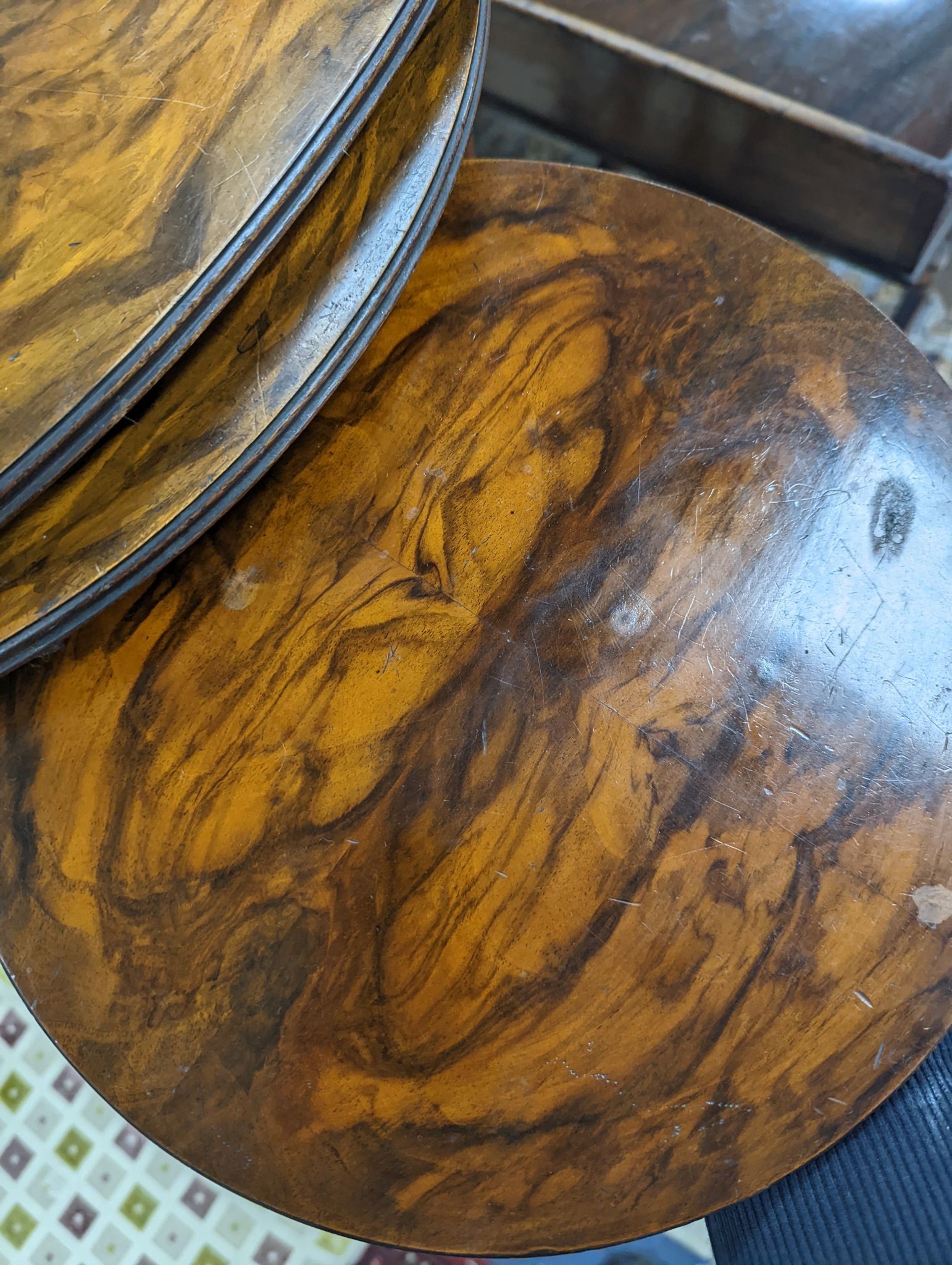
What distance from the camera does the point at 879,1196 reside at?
1.63ft

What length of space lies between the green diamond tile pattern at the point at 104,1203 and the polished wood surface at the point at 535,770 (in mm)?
403

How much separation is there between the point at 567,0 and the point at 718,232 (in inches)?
17.1

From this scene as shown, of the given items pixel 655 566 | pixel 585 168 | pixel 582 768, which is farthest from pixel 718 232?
pixel 582 768

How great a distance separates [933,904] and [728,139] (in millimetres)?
749

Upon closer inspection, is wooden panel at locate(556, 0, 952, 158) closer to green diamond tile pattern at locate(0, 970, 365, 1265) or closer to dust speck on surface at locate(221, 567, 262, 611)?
dust speck on surface at locate(221, 567, 262, 611)

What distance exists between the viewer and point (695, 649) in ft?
1.92

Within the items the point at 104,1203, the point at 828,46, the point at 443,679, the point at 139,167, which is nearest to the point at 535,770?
the point at 443,679

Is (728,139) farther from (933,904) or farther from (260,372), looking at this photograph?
(933,904)

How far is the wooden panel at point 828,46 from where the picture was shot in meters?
0.87

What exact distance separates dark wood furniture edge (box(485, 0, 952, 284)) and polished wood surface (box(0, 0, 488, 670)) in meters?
0.36

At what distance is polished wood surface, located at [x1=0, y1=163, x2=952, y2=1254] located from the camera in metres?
0.50

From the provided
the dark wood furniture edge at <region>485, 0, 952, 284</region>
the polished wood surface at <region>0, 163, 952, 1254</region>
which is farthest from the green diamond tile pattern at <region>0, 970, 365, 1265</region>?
the dark wood furniture edge at <region>485, 0, 952, 284</region>

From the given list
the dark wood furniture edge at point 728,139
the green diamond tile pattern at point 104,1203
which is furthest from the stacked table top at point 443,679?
the green diamond tile pattern at point 104,1203

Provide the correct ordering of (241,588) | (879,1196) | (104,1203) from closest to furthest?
(879,1196) → (241,588) → (104,1203)
